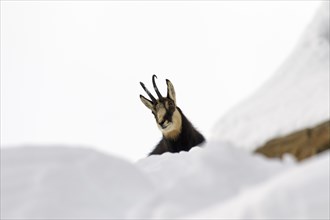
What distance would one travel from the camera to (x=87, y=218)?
11.8 feet

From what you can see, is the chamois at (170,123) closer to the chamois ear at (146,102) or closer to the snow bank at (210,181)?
the chamois ear at (146,102)

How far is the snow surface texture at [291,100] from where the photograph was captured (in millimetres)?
3883

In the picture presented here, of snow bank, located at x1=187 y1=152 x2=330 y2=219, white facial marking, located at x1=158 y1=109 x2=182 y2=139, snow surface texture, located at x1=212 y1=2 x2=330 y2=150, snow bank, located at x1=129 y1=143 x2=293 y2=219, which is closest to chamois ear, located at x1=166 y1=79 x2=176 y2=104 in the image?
white facial marking, located at x1=158 y1=109 x2=182 y2=139

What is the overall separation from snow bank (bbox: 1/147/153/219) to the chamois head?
14.9 feet

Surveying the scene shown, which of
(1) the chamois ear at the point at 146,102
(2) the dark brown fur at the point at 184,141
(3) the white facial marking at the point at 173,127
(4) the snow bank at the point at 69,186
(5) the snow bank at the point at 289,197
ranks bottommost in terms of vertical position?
(5) the snow bank at the point at 289,197

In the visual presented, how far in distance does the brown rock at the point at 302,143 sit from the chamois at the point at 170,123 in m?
4.60

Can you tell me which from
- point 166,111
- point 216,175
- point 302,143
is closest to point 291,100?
point 302,143

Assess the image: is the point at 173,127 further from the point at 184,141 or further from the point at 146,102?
the point at 146,102

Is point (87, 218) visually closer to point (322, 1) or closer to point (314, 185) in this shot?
point (314, 185)

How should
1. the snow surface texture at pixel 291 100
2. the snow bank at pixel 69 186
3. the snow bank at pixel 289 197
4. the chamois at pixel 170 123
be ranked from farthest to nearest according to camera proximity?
the chamois at pixel 170 123, the snow surface texture at pixel 291 100, the snow bank at pixel 69 186, the snow bank at pixel 289 197

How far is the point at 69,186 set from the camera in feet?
12.2

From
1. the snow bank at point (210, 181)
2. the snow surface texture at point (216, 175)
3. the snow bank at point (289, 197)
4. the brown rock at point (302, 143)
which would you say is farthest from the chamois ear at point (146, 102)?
the snow bank at point (289, 197)

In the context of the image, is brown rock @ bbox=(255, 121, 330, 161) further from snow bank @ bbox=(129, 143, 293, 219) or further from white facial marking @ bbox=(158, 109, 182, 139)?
white facial marking @ bbox=(158, 109, 182, 139)

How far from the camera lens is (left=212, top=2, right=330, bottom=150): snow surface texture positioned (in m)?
3.88
